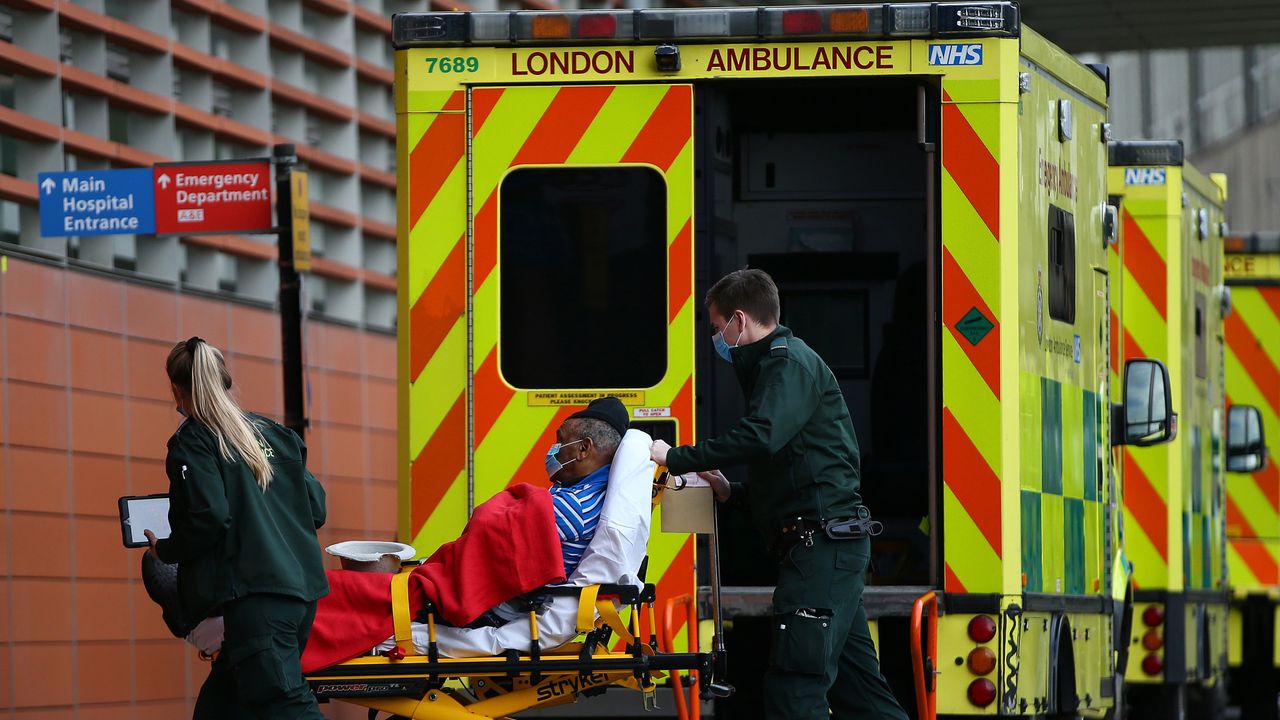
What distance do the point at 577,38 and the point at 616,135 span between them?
36 centimetres

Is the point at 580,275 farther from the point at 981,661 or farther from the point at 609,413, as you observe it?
the point at 981,661

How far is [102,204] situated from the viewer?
10055 millimetres

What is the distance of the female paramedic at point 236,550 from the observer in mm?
6324

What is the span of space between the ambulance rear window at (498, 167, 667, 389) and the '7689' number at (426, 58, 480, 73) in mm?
396

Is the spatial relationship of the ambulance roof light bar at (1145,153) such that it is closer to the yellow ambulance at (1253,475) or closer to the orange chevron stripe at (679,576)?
the yellow ambulance at (1253,475)

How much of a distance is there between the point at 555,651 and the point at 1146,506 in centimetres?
590

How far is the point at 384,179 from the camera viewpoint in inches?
599

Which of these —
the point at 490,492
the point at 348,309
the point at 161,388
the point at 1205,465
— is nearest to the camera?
the point at 490,492

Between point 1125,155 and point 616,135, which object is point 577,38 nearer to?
point 616,135

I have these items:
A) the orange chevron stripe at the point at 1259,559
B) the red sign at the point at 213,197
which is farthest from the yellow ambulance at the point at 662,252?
the orange chevron stripe at the point at 1259,559

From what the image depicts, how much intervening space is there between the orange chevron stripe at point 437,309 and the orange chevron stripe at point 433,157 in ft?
0.65

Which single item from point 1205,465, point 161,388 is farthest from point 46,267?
point 1205,465

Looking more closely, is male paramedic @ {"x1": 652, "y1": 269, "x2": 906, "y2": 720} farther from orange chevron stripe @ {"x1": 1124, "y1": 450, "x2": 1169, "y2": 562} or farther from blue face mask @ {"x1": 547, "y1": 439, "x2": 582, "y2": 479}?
orange chevron stripe @ {"x1": 1124, "y1": 450, "x2": 1169, "y2": 562}

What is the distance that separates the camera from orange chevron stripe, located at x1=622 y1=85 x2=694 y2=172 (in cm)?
794
